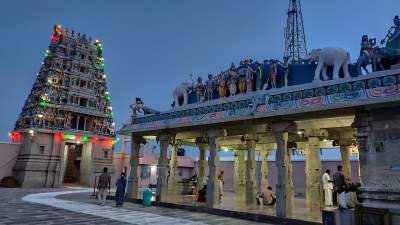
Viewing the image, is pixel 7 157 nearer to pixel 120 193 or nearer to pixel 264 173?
pixel 120 193

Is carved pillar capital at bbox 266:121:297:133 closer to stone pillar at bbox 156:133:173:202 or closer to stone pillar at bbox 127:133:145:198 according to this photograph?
stone pillar at bbox 156:133:173:202

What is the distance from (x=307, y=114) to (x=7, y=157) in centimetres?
2708

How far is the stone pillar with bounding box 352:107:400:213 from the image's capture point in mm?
9016

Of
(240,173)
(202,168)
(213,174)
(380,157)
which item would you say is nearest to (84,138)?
(202,168)

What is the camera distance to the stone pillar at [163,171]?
1611 centimetres

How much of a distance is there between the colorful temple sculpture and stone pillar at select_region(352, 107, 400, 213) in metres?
0.03

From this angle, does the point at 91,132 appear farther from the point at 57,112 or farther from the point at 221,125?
the point at 221,125

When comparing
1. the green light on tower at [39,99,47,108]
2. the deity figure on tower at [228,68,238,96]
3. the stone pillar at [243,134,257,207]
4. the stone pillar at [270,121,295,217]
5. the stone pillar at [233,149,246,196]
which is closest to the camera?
the stone pillar at [270,121,295,217]

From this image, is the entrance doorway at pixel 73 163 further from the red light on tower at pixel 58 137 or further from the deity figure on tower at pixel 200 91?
the deity figure on tower at pixel 200 91

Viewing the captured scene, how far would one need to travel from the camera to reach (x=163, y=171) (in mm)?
16344

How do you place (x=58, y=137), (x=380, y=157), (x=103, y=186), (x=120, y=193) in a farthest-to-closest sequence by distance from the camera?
(x=58, y=137)
(x=103, y=186)
(x=120, y=193)
(x=380, y=157)

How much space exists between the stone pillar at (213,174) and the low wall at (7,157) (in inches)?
868

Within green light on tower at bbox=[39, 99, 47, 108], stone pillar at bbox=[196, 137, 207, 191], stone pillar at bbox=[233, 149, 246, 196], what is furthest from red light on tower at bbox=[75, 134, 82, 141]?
stone pillar at bbox=[233, 149, 246, 196]

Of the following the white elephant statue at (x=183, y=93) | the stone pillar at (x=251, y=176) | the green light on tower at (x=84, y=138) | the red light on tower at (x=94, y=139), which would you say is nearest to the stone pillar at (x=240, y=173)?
the stone pillar at (x=251, y=176)
